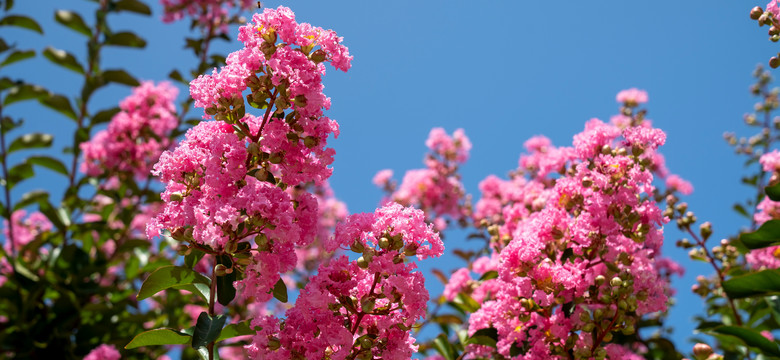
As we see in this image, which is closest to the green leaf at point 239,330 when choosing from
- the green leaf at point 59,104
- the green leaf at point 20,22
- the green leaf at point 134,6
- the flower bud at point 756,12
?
the flower bud at point 756,12

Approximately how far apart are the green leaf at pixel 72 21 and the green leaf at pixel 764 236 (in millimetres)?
3949

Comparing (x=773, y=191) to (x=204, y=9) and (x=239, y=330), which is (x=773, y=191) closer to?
(x=239, y=330)

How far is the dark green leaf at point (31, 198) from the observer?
11.2 ft

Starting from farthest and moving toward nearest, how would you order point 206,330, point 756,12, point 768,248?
point 768,248 < point 756,12 < point 206,330

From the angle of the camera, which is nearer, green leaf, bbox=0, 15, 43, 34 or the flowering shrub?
the flowering shrub

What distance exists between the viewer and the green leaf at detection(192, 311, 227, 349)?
1.28m

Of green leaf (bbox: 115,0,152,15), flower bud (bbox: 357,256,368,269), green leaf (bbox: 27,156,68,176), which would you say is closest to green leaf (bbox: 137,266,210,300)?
flower bud (bbox: 357,256,368,269)

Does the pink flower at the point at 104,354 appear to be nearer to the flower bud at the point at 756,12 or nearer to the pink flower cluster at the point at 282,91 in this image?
the pink flower cluster at the point at 282,91

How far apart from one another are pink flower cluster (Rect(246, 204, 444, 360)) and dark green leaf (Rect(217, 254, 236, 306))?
9 centimetres

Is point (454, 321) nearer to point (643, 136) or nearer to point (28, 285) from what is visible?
point (643, 136)

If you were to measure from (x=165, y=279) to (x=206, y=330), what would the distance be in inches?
9.2

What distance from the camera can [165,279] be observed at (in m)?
1.46

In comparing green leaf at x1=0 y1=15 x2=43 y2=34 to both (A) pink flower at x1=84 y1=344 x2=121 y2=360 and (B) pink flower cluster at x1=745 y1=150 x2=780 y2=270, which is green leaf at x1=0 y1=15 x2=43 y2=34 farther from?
(B) pink flower cluster at x1=745 y1=150 x2=780 y2=270

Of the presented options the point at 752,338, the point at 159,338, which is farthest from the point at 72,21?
the point at 752,338
